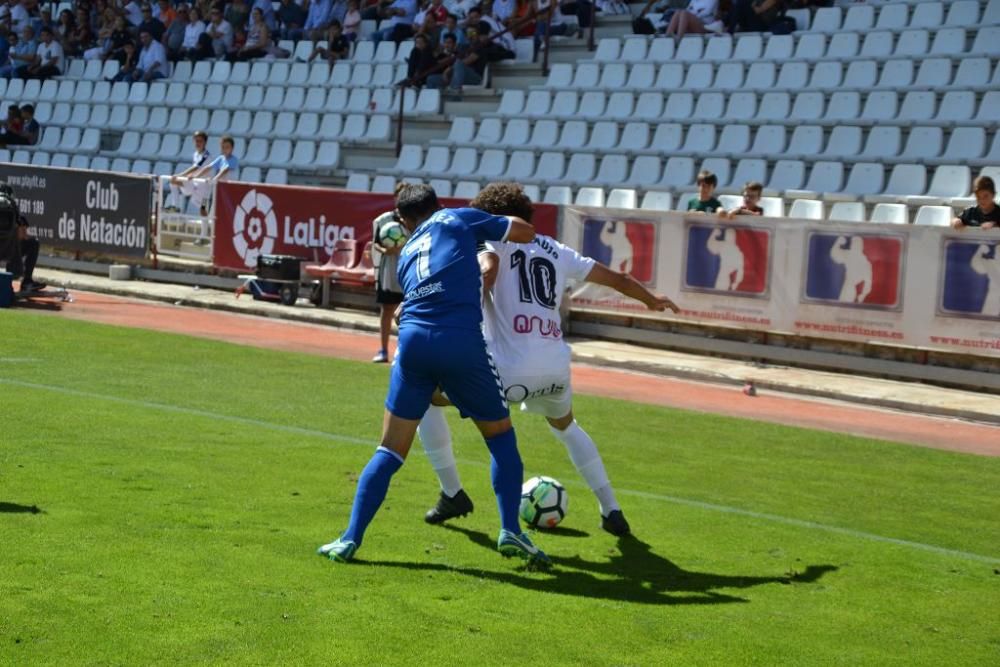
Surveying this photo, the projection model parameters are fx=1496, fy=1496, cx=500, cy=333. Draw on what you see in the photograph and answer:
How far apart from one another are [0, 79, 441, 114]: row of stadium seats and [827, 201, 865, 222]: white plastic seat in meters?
10.9

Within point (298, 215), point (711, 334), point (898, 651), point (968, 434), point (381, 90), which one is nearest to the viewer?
point (898, 651)

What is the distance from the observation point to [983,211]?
1620cm

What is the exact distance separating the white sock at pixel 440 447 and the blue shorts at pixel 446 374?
2.81 feet

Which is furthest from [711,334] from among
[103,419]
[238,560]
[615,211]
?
[238,560]

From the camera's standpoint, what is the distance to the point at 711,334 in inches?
735

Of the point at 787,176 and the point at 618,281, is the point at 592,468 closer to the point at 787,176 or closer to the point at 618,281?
the point at 618,281

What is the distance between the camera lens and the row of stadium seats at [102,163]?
3044 cm

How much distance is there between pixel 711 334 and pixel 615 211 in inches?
82.0

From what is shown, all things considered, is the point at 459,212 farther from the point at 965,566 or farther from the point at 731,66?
the point at 731,66

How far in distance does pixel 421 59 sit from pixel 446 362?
2198 cm

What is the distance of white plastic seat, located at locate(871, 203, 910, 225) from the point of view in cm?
1859

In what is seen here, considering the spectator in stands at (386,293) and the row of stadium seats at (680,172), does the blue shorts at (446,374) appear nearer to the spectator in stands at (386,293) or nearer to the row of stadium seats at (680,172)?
the spectator in stands at (386,293)

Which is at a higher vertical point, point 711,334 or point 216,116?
point 216,116

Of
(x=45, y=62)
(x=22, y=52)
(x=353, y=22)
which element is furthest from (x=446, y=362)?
(x=22, y=52)
